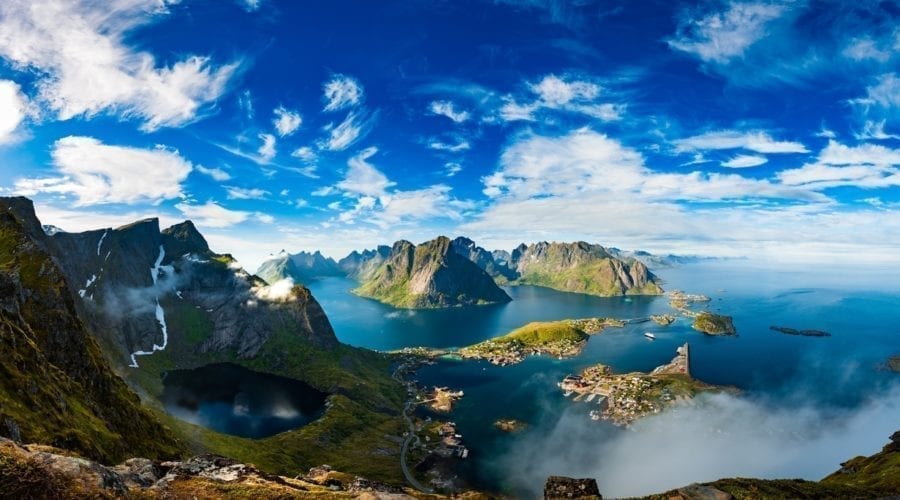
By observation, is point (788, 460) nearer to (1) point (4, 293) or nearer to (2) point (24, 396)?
(2) point (24, 396)

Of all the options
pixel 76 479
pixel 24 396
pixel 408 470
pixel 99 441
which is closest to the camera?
pixel 76 479

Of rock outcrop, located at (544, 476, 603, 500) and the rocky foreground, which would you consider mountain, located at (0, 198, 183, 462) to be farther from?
rock outcrop, located at (544, 476, 603, 500)

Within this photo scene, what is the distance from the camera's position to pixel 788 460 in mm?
195750

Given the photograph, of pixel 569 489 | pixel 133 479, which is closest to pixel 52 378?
pixel 133 479

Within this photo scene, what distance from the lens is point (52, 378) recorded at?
9012 centimetres

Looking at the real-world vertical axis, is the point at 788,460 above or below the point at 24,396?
below

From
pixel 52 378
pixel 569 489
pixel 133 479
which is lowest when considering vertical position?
pixel 569 489

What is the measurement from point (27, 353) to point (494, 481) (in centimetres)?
14935

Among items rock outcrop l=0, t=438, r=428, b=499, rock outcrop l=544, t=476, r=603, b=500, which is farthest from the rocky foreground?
rock outcrop l=544, t=476, r=603, b=500

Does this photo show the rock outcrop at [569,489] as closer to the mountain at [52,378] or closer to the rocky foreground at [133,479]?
the rocky foreground at [133,479]

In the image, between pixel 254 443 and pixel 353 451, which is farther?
pixel 353 451

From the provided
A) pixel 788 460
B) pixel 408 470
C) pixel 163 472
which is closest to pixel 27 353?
pixel 163 472

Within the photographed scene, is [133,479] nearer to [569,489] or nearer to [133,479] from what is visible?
[133,479]

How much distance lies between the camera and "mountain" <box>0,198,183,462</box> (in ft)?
229
